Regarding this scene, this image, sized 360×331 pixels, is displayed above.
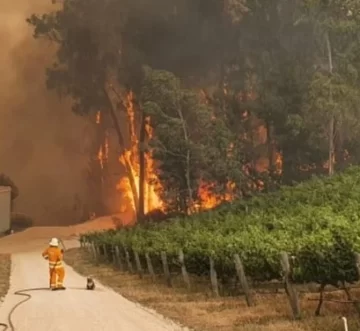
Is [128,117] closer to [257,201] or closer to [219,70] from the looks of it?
[219,70]

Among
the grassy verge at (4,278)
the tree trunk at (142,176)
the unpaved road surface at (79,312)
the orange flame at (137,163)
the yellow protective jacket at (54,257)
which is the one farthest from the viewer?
the orange flame at (137,163)

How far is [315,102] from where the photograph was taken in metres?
49.8

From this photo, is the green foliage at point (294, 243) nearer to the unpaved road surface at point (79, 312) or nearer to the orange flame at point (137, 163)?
the unpaved road surface at point (79, 312)

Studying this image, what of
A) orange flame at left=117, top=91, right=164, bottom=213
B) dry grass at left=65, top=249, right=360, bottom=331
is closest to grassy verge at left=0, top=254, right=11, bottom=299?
dry grass at left=65, top=249, right=360, bottom=331

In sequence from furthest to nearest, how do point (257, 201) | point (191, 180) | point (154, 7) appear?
1. point (154, 7)
2. point (191, 180)
3. point (257, 201)

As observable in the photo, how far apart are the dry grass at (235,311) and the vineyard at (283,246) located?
860 millimetres

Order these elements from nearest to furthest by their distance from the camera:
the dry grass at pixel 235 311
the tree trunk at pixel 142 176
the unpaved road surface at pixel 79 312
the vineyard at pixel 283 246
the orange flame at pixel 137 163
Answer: the dry grass at pixel 235 311 → the vineyard at pixel 283 246 → the unpaved road surface at pixel 79 312 → the tree trunk at pixel 142 176 → the orange flame at pixel 137 163

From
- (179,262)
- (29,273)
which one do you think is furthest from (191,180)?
(179,262)

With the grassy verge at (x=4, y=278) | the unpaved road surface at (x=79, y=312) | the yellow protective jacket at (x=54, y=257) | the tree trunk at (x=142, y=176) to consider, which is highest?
the tree trunk at (x=142, y=176)

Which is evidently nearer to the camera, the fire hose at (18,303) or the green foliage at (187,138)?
the fire hose at (18,303)

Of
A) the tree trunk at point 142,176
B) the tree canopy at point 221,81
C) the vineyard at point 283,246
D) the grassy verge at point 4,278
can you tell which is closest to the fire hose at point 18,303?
the grassy verge at point 4,278

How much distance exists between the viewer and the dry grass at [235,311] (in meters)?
15.0

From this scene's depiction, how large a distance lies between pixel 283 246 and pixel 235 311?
254 centimetres

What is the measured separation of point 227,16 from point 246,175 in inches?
908
